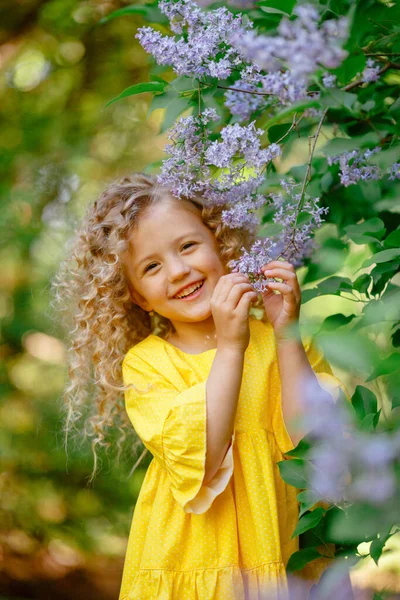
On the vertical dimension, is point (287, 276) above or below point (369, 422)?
below

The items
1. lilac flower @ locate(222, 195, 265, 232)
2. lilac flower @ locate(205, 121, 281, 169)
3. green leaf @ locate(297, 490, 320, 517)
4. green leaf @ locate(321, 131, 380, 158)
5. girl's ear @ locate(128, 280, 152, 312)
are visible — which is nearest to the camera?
green leaf @ locate(321, 131, 380, 158)

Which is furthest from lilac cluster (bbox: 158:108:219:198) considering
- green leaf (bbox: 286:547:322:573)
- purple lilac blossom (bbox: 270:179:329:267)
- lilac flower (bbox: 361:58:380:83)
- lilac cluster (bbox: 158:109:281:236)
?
green leaf (bbox: 286:547:322:573)

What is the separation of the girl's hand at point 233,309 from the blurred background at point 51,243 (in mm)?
1296

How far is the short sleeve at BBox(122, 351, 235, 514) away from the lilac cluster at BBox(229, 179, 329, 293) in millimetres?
229

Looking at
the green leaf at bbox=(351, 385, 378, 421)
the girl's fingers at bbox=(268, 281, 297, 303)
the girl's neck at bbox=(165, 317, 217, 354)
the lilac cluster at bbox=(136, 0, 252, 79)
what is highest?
the lilac cluster at bbox=(136, 0, 252, 79)

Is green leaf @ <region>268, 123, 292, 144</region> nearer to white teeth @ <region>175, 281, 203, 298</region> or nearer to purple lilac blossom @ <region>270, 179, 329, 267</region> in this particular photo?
purple lilac blossom @ <region>270, 179, 329, 267</region>

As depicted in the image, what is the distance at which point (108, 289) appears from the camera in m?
1.45

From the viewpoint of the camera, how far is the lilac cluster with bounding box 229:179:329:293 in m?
1.08

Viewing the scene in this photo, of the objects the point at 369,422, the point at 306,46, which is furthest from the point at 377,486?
the point at 306,46

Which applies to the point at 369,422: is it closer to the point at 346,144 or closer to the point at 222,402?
the point at 346,144

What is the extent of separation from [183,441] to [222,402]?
9 centimetres

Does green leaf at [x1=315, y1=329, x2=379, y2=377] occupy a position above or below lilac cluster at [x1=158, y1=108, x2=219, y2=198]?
above

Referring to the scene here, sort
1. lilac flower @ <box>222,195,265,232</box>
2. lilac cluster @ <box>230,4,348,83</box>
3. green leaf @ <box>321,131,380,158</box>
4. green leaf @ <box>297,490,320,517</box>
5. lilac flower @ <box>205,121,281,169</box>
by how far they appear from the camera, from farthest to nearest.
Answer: lilac flower @ <box>222,195,265,232</box>
lilac flower @ <box>205,121,281,169</box>
green leaf @ <box>297,490,320,517</box>
green leaf @ <box>321,131,380,158</box>
lilac cluster @ <box>230,4,348,83</box>

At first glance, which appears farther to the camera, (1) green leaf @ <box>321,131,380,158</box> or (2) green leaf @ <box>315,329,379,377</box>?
(1) green leaf @ <box>321,131,380,158</box>
